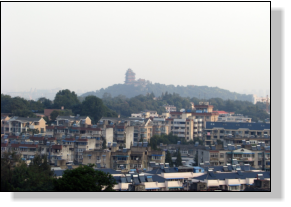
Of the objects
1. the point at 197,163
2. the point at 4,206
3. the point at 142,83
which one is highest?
the point at 142,83

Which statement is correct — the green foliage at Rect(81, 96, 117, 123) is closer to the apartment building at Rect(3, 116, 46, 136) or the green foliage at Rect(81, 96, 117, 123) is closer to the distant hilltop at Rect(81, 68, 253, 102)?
the apartment building at Rect(3, 116, 46, 136)

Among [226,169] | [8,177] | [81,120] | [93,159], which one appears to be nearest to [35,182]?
[8,177]

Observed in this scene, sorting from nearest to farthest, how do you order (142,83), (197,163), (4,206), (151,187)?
(4,206)
(151,187)
(197,163)
(142,83)

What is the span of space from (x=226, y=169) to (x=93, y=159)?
2529 millimetres

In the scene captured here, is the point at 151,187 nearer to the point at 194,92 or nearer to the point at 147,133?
the point at 147,133

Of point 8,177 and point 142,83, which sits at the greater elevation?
point 142,83

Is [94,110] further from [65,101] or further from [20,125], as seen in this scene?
[20,125]

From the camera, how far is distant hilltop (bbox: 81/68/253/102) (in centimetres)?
5288

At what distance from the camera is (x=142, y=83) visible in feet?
193

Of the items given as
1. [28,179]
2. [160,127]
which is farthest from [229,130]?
[28,179]

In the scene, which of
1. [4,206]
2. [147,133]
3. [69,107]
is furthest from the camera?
[69,107]

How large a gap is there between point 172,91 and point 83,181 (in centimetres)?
5115

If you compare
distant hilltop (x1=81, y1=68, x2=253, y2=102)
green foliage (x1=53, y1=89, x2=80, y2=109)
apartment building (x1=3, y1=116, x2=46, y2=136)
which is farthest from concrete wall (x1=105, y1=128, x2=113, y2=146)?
distant hilltop (x1=81, y1=68, x2=253, y2=102)

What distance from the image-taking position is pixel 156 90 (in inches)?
2213
